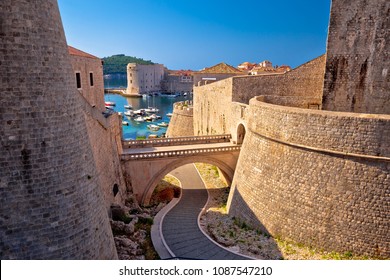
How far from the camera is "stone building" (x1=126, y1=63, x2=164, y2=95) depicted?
88.6 metres

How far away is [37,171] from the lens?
6.33 metres

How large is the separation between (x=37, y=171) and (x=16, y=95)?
1718 mm

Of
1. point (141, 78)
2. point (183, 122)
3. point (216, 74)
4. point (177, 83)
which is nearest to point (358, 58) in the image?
point (183, 122)

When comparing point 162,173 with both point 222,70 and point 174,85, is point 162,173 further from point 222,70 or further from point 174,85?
point 174,85

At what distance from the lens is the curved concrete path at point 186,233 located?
12555 mm

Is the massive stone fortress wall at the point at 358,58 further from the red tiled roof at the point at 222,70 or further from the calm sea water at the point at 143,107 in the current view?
the calm sea water at the point at 143,107

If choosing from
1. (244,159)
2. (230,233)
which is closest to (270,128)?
(244,159)

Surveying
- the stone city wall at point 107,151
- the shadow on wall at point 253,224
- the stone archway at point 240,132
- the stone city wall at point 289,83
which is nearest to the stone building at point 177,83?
the stone city wall at point 289,83

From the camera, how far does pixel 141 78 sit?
89.9m

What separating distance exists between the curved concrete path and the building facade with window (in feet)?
27.3

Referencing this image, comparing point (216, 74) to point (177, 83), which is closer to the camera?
point (216, 74)

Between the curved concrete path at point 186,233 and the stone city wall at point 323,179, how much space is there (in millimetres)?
2732

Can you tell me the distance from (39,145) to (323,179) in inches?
411

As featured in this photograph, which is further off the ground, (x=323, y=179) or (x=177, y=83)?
(x=177, y=83)
